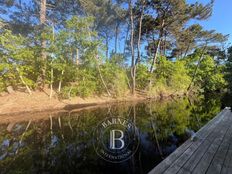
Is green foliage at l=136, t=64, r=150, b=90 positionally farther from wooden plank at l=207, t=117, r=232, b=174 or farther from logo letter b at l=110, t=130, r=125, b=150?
wooden plank at l=207, t=117, r=232, b=174

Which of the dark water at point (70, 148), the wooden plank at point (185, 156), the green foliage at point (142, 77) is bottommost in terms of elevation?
the dark water at point (70, 148)

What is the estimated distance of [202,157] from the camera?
3021 millimetres

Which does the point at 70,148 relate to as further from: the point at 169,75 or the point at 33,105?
the point at 169,75

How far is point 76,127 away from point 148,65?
43.5 ft

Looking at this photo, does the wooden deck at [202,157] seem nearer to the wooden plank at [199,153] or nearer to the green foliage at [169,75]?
the wooden plank at [199,153]

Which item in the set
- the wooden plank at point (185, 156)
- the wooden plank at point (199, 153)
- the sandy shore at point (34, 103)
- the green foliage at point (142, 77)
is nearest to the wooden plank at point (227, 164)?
the wooden plank at point (199, 153)

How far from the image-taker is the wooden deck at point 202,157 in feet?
8.60

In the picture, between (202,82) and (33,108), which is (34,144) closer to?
(33,108)

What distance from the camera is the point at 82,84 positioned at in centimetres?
1250

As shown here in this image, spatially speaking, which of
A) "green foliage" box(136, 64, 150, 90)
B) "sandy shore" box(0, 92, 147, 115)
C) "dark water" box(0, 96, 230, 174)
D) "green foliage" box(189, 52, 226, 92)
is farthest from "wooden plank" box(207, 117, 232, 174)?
"green foliage" box(189, 52, 226, 92)

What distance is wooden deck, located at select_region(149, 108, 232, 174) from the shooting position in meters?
2.62

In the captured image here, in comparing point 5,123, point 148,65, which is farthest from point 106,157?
point 148,65

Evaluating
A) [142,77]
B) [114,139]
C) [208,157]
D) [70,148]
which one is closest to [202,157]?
[208,157]

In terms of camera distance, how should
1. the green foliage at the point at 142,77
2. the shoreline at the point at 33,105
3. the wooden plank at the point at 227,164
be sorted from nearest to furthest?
the wooden plank at the point at 227,164
the shoreline at the point at 33,105
the green foliage at the point at 142,77
